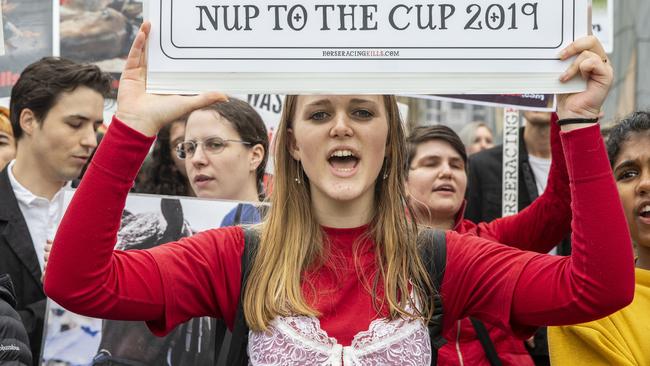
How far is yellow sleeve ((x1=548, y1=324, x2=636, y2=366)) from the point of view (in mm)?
2998

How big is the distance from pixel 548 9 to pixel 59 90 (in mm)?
2552

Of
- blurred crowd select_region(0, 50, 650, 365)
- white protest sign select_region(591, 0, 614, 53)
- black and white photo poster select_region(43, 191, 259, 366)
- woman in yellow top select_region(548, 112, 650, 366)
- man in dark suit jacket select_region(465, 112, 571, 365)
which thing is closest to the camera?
woman in yellow top select_region(548, 112, 650, 366)

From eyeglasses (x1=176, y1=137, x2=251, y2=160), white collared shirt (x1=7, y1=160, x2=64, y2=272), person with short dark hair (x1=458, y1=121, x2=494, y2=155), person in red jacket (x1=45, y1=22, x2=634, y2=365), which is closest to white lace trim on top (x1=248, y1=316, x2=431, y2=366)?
person in red jacket (x1=45, y1=22, x2=634, y2=365)

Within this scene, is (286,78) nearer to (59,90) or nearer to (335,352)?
(335,352)

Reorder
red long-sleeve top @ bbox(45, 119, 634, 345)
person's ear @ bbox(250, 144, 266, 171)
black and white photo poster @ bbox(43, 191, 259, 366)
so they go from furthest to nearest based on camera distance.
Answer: person's ear @ bbox(250, 144, 266, 171) → black and white photo poster @ bbox(43, 191, 259, 366) → red long-sleeve top @ bbox(45, 119, 634, 345)

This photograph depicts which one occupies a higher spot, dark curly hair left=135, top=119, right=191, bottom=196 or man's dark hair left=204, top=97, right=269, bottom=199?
man's dark hair left=204, top=97, right=269, bottom=199

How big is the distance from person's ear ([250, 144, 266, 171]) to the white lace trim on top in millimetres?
1673

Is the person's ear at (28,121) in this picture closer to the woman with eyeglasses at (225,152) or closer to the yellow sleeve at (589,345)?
the woman with eyeglasses at (225,152)

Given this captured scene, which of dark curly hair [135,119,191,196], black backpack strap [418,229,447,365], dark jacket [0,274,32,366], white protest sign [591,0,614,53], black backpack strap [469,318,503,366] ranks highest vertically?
Result: white protest sign [591,0,614,53]

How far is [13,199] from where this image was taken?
13.5 feet

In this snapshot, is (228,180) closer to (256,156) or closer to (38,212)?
(256,156)

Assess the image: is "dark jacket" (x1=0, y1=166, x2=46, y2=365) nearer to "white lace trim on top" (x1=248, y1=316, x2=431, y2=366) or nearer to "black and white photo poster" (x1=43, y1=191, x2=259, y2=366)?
"black and white photo poster" (x1=43, y1=191, x2=259, y2=366)

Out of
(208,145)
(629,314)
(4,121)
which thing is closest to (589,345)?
(629,314)

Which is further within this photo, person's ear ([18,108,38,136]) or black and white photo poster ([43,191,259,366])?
person's ear ([18,108,38,136])
